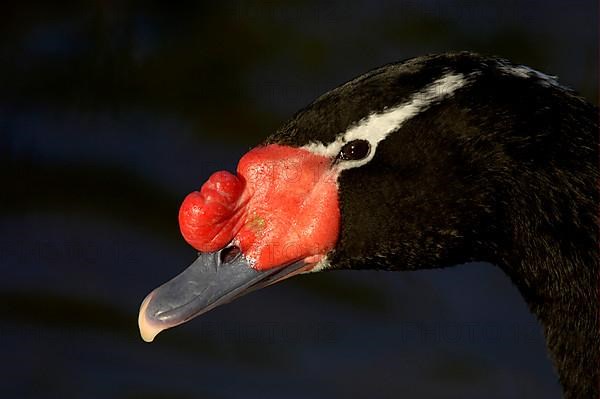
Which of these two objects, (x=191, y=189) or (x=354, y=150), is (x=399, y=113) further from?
(x=191, y=189)

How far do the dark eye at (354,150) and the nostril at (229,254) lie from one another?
1.39 ft

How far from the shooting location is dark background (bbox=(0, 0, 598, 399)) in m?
6.94

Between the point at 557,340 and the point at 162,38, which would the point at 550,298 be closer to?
the point at 557,340

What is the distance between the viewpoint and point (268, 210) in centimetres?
420

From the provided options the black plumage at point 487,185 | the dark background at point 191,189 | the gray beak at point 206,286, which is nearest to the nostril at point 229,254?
the gray beak at point 206,286

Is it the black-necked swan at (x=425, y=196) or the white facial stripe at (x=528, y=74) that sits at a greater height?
the white facial stripe at (x=528, y=74)

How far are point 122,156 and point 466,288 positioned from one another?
6.30 feet

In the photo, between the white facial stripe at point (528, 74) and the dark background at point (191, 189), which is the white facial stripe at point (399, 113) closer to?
the white facial stripe at point (528, 74)

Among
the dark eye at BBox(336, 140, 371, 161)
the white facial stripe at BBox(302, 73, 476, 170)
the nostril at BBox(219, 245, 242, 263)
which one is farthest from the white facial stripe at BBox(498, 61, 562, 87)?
the nostril at BBox(219, 245, 242, 263)

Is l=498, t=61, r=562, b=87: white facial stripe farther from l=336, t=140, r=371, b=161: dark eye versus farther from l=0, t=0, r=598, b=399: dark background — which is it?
l=0, t=0, r=598, b=399: dark background

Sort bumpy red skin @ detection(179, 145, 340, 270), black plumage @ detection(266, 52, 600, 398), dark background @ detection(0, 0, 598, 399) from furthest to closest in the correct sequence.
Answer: dark background @ detection(0, 0, 598, 399) < bumpy red skin @ detection(179, 145, 340, 270) < black plumage @ detection(266, 52, 600, 398)

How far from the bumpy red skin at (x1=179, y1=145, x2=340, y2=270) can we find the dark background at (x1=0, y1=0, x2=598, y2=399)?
2.70 metres

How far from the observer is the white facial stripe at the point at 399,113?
4.01 metres

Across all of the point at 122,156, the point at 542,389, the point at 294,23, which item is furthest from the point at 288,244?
the point at 294,23
